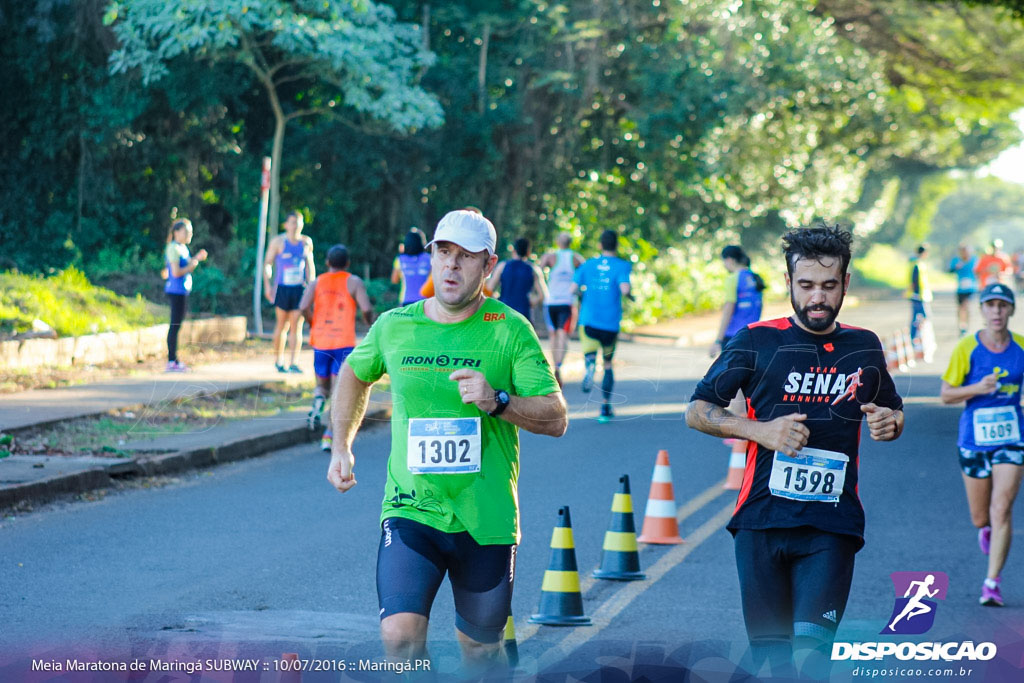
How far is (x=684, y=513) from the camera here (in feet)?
33.9

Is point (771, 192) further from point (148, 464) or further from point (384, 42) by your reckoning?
point (148, 464)

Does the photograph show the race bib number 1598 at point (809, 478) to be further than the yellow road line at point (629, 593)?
No

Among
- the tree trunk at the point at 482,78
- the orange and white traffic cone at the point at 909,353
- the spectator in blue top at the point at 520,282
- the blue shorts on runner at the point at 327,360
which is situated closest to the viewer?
the blue shorts on runner at the point at 327,360

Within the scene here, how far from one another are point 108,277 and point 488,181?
24.8 ft

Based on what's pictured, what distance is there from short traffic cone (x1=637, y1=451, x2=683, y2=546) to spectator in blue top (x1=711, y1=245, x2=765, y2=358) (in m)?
4.87

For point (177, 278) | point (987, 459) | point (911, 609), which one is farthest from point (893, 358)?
point (911, 609)

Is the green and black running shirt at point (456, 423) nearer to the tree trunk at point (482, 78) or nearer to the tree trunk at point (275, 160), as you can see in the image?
the tree trunk at point (275, 160)

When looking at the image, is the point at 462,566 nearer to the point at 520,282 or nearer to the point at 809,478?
the point at 809,478

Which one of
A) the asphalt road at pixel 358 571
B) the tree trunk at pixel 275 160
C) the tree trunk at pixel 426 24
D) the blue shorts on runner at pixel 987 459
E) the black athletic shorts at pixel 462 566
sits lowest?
the asphalt road at pixel 358 571

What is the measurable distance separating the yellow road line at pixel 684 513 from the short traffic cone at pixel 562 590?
99mm

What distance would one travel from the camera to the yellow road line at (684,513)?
6.76m

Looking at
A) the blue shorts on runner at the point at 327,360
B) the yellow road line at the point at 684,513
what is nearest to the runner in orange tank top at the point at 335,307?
the blue shorts on runner at the point at 327,360

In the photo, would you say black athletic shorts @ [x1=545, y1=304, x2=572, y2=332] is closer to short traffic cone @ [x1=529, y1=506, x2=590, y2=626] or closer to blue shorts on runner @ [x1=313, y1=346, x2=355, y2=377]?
blue shorts on runner @ [x1=313, y1=346, x2=355, y2=377]

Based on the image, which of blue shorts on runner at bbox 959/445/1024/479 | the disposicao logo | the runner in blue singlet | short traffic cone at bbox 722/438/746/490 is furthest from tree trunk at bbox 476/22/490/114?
the disposicao logo
